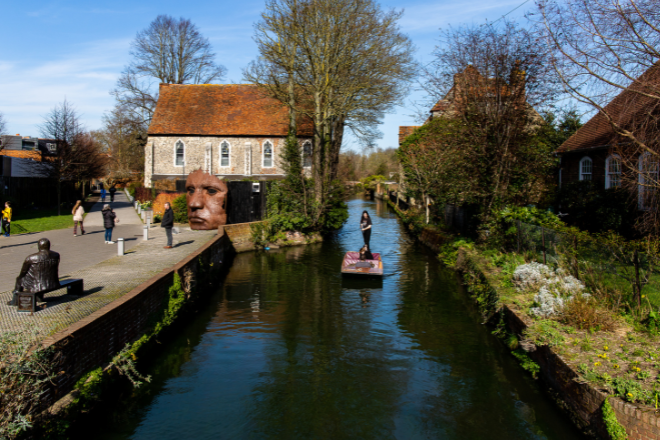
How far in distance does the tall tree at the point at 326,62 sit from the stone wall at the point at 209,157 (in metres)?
11.6

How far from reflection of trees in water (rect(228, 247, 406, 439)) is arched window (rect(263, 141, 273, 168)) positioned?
26.3m

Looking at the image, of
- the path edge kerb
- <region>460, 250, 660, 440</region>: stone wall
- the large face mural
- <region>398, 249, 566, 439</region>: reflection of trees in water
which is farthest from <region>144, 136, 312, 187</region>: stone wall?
<region>460, 250, 660, 440</region>: stone wall

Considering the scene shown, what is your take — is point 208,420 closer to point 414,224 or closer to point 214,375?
point 214,375

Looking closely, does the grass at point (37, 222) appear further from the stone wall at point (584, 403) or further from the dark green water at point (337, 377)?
the stone wall at point (584, 403)

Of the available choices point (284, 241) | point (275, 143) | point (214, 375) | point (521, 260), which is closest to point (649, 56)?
point (521, 260)

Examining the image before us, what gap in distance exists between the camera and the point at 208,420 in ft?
23.2

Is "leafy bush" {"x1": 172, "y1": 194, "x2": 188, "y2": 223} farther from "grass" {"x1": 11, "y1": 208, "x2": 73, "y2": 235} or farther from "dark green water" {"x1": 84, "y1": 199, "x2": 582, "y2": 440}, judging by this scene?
"dark green water" {"x1": 84, "y1": 199, "x2": 582, "y2": 440}

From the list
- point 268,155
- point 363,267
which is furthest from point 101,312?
point 268,155

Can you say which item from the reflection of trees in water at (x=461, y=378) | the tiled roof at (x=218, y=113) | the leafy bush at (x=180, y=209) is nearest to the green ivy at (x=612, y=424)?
the reflection of trees in water at (x=461, y=378)

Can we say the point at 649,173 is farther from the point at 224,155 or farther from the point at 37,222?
the point at 224,155

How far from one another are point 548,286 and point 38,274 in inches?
378

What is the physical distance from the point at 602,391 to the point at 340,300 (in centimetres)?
828

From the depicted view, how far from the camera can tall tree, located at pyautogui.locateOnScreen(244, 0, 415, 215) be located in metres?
25.1

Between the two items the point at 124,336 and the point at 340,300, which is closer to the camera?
the point at 124,336
